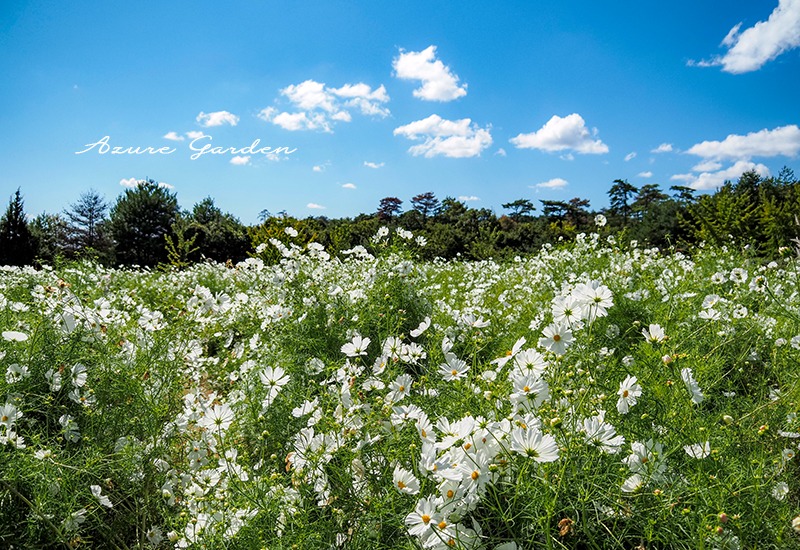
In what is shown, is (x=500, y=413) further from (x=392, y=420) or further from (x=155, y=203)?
(x=155, y=203)

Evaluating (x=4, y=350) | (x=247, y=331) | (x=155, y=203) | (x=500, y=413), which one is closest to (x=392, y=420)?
(x=500, y=413)

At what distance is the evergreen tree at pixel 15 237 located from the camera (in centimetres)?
2005

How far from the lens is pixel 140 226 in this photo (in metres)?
25.9

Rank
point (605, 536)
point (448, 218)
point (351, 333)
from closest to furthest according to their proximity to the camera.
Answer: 1. point (605, 536)
2. point (351, 333)
3. point (448, 218)

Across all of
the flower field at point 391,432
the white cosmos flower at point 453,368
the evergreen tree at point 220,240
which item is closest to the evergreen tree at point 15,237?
the evergreen tree at point 220,240

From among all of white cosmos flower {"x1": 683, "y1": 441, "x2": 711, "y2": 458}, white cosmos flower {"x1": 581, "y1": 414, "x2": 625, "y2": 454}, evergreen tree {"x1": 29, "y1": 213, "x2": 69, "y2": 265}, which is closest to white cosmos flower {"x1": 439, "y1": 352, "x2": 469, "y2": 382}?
white cosmos flower {"x1": 581, "y1": 414, "x2": 625, "y2": 454}

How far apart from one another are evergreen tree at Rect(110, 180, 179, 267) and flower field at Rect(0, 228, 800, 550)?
Result: 82.7ft

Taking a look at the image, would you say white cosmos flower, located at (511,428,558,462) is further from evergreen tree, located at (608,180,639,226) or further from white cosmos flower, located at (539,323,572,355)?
evergreen tree, located at (608,180,639,226)

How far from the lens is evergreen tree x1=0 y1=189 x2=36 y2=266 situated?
20.0 metres

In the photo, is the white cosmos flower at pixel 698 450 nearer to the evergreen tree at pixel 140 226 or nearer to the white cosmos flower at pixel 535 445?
the white cosmos flower at pixel 535 445

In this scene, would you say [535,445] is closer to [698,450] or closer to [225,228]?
[698,450]

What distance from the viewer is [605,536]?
1469 millimetres

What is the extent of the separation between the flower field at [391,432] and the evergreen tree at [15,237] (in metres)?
22.1

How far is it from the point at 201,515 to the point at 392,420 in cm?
75
